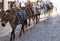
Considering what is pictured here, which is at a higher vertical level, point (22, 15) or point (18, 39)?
point (22, 15)

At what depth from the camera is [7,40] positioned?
27.3 feet

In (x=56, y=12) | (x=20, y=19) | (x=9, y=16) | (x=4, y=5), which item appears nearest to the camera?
(x=9, y=16)

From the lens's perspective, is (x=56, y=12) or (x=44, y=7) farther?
(x=56, y=12)

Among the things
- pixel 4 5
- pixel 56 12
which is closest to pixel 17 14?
pixel 4 5

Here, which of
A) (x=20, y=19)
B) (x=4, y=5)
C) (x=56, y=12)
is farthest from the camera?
(x=56, y=12)

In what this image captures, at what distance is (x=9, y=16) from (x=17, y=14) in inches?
22.0

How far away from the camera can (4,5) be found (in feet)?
53.5

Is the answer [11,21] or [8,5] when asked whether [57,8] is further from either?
[11,21]

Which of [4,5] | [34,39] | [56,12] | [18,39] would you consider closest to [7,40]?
[18,39]

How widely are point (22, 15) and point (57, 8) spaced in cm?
1651

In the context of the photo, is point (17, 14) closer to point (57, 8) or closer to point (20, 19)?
point (20, 19)

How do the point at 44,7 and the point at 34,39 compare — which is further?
the point at 44,7

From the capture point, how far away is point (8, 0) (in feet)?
54.5

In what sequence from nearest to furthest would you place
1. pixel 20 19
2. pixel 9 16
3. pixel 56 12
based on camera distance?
pixel 9 16, pixel 20 19, pixel 56 12
